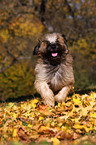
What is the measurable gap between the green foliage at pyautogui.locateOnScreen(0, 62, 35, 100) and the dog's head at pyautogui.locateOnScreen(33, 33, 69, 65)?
20.1 ft

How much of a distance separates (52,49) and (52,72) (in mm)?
582

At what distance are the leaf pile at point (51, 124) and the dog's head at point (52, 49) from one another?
97 centimetres

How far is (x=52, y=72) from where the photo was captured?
4.41 metres

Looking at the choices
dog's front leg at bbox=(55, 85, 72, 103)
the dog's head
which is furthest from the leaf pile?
the dog's head

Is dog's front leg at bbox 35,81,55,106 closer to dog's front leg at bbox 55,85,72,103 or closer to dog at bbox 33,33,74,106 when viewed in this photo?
dog at bbox 33,33,74,106

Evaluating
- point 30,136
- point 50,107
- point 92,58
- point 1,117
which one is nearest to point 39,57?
point 50,107

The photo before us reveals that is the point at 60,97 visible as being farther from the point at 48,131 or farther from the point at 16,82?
the point at 16,82

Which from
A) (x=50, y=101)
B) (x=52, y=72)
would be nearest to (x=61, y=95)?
(x=50, y=101)

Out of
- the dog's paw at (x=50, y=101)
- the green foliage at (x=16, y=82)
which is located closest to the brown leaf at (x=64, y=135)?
the dog's paw at (x=50, y=101)

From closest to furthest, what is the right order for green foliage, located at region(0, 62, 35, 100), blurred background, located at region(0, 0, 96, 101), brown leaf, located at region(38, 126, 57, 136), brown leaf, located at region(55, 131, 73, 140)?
brown leaf, located at region(55, 131, 73, 140) < brown leaf, located at region(38, 126, 57, 136) < blurred background, located at region(0, 0, 96, 101) < green foliage, located at region(0, 62, 35, 100)

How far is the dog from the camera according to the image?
4.26 meters

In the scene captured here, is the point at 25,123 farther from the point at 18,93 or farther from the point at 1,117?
the point at 18,93

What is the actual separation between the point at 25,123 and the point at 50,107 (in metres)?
0.73

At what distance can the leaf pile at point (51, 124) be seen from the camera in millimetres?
2894
